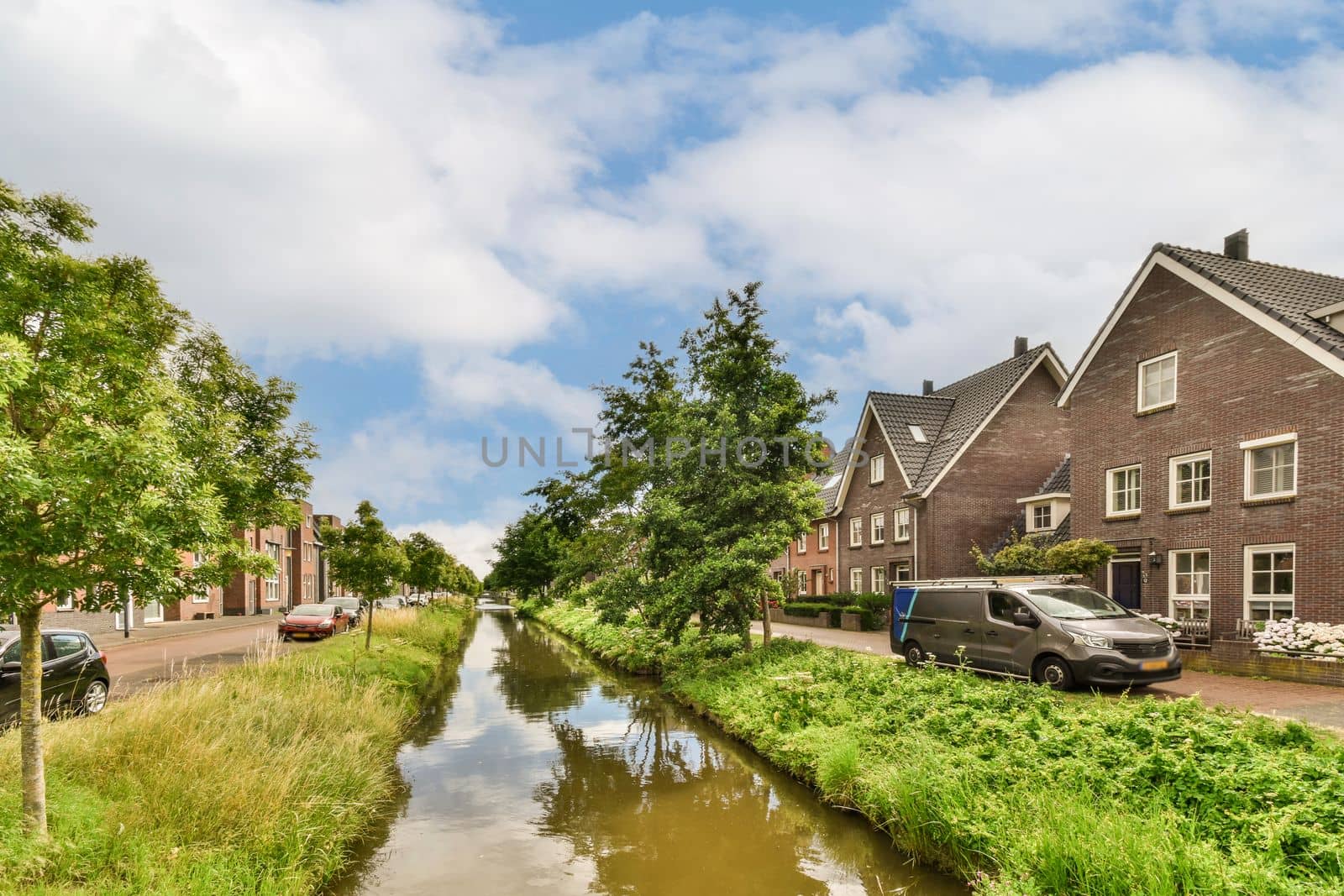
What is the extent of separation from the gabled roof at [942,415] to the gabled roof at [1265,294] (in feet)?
21.9

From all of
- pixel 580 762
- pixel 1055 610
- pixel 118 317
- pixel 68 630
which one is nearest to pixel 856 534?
pixel 1055 610

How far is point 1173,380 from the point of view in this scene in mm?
18000

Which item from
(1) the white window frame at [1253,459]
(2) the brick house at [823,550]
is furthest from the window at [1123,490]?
(2) the brick house at [823,550]

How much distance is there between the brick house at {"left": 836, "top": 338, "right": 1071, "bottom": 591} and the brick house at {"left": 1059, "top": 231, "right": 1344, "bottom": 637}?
614 centimetres

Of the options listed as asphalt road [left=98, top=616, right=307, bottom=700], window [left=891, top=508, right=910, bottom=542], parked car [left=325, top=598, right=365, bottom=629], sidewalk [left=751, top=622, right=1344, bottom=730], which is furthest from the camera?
parked car [left=325, top=598, right=365, bottom=629]

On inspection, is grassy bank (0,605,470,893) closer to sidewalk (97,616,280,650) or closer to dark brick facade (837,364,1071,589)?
sidewalk (97,616,280,650)

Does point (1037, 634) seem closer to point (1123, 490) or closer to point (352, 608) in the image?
point (1123, 490)

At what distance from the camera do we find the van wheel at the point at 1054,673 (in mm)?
11305

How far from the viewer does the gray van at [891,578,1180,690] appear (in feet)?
36.5

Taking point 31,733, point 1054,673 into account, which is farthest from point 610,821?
point 1054,673

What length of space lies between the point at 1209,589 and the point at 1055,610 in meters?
7.33

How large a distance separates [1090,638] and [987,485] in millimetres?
16671

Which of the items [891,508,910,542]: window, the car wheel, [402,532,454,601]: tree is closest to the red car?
[402,532,454,601]: tree

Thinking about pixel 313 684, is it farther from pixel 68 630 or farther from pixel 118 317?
pixel 118 317
